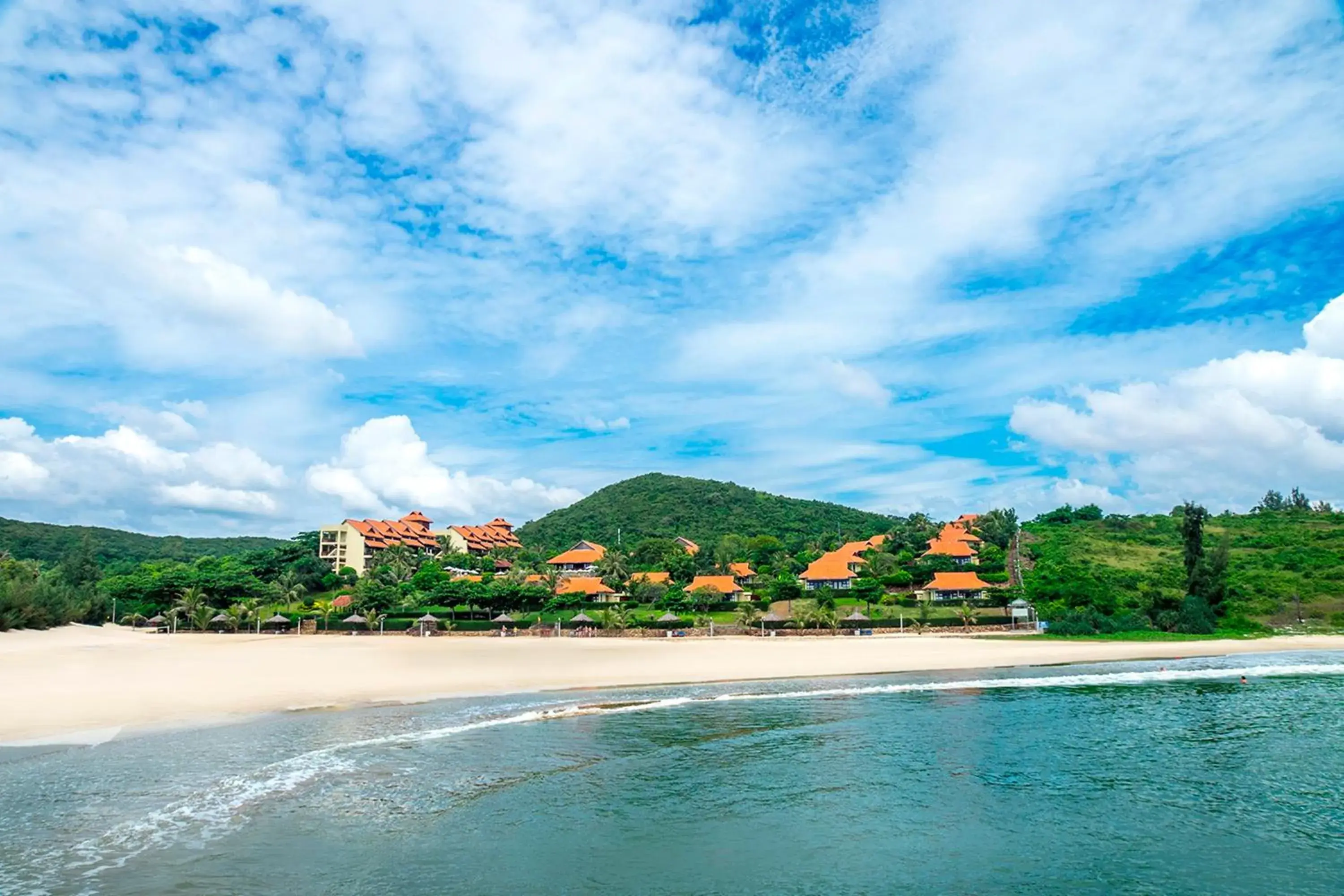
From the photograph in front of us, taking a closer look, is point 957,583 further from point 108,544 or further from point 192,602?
point 108,544

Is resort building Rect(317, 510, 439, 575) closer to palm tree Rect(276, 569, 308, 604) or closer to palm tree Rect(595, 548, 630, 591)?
palm tree Rect(276, 569, 308, 604)

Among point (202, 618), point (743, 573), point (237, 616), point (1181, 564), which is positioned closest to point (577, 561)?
point (743, 573)

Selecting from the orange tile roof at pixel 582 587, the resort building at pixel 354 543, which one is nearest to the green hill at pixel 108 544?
the resort building at pixel 354 543

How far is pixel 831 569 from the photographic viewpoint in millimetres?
82188

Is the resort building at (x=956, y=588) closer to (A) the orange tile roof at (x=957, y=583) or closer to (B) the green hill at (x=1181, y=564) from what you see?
(A) the orange tile roof at (x=957, y=583)

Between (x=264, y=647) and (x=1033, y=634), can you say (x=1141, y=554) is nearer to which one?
(x=1033, y=634)

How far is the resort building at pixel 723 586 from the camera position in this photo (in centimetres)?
7494

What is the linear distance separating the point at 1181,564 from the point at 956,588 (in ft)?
75.6

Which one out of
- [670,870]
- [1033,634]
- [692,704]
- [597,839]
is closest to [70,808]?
[597,839]

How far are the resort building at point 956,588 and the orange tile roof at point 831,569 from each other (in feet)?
31.7

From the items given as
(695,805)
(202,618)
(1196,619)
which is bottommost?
(1196,619)

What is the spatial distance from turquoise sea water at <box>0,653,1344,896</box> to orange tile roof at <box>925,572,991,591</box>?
42548mm

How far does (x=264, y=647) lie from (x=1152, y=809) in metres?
48.3

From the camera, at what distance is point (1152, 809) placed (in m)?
16.3
